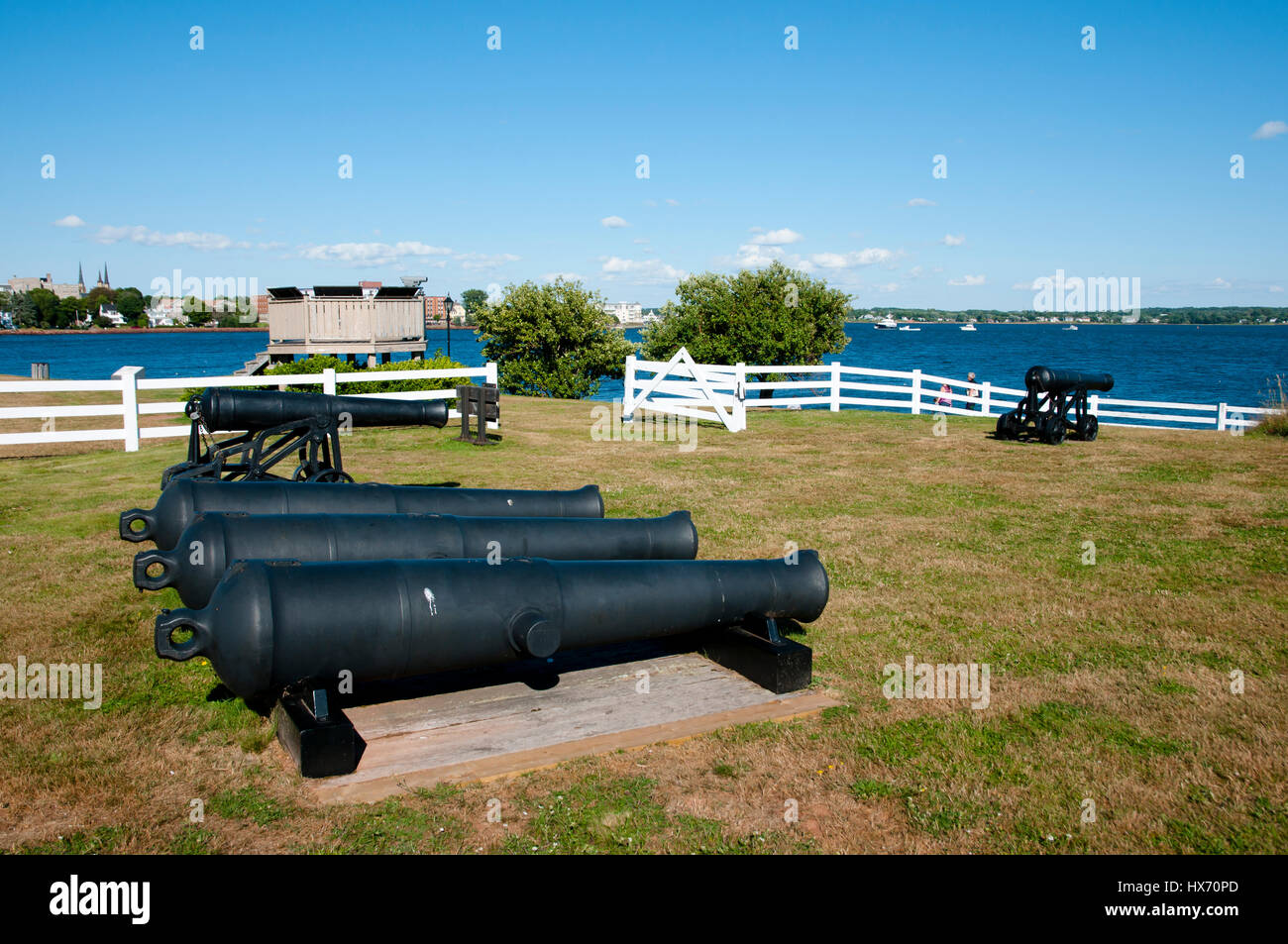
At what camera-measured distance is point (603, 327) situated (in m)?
32.0

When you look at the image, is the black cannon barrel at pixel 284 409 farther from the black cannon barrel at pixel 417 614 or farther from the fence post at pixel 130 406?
the fence post at pixel 130 406

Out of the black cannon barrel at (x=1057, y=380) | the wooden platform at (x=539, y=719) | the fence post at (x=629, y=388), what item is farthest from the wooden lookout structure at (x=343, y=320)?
the wooden platform at (x=539, y=719)

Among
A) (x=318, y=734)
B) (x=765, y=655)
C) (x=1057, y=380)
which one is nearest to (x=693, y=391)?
(x=1057, y=380)

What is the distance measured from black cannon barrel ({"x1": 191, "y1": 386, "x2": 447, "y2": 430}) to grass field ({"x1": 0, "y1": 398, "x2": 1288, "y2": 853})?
1557 millimetres

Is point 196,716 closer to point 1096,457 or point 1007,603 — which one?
point 1007,603

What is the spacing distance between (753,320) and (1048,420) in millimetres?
16843

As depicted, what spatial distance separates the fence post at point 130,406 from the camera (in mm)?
14242

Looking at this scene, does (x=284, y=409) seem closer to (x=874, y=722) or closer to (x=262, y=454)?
(x=262, y=454)

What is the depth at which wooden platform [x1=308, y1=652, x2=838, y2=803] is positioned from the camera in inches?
166

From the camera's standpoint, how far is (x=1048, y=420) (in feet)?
55.2
